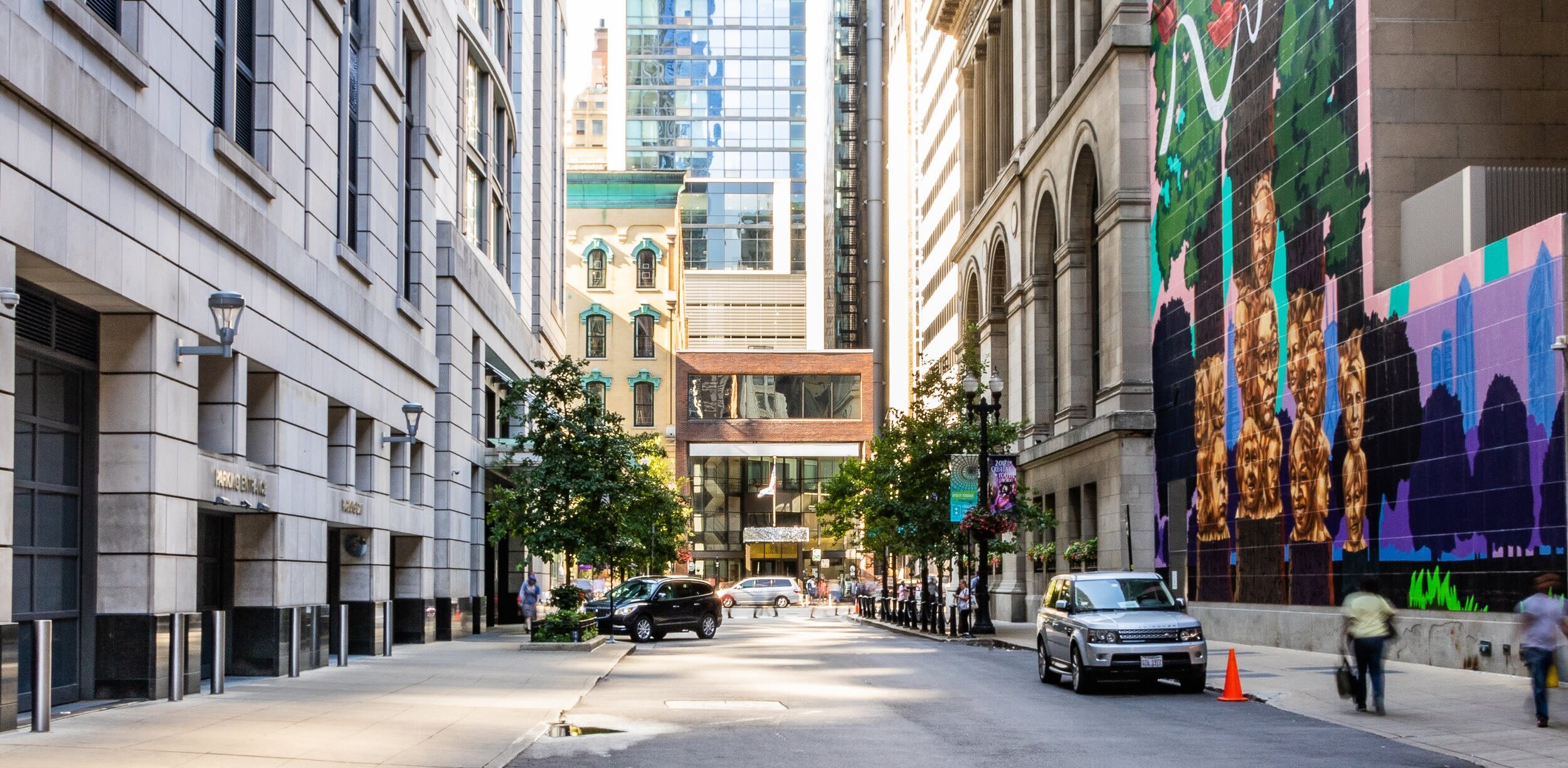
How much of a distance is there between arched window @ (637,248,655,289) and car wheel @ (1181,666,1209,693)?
84.3m

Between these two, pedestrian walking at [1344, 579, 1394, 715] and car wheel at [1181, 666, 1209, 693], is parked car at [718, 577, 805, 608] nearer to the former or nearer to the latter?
car wheel at [1181, 666, 1209, 693]

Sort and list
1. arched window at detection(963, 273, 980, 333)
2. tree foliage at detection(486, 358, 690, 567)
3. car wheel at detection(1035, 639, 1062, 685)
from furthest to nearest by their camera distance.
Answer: arched window at detection(963, 273, 980, 333)
tree foliage at detection(486, 358, 690, 567)
car wheel at detection(1035, 639, 1062, 685)

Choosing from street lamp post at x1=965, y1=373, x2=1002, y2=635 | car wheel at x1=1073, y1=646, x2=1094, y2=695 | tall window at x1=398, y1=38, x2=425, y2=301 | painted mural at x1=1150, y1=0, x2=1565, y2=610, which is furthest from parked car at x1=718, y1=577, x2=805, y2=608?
car wheel at x1=1073, y1=646, x2=1094, y2=695

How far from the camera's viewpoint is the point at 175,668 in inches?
763

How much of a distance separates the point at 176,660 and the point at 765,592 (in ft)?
205

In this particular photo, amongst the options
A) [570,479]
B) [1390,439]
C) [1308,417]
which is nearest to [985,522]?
[570,479]

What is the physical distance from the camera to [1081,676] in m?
21.9

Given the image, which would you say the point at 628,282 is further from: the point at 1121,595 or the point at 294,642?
the point at 1121,595

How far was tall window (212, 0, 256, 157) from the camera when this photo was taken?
22.5 metres

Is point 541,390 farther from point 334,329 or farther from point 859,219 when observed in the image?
point 859,219

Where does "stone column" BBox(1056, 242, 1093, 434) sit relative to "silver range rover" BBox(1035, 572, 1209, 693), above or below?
above

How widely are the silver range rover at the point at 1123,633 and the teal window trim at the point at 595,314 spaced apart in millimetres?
81884

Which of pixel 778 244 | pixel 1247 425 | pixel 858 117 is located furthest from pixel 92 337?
pixel 778 244

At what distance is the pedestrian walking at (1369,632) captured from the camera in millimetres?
17641
